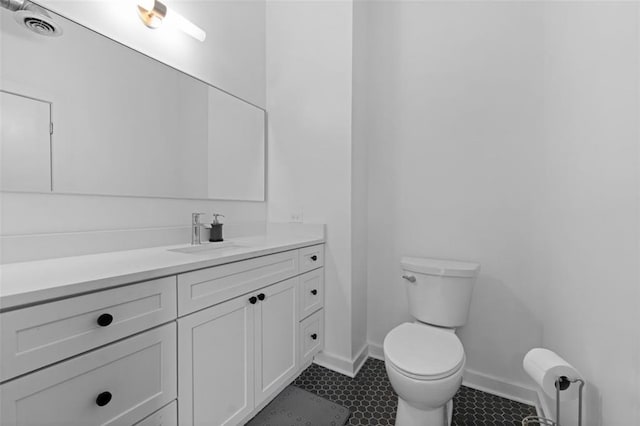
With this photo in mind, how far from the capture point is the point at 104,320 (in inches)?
29.5

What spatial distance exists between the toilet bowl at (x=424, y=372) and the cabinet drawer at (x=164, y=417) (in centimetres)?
81

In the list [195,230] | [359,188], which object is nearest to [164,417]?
[195,230]

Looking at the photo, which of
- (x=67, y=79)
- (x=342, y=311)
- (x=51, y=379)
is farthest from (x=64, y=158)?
(x=342, y=311)

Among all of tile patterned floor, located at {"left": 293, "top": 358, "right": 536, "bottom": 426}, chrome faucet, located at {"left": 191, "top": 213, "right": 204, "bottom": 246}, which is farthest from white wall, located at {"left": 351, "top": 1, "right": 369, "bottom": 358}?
chrome faucet, located at {"left": 191, "top": 213, "right": 204, "bottom": 246}

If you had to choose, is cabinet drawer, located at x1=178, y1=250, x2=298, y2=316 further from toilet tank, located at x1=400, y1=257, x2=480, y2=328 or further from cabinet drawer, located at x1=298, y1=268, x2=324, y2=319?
toilet tank, located at x1=400, y1=257, x2=480, y2=328

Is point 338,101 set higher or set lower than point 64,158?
higher

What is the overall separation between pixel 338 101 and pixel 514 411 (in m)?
1.95

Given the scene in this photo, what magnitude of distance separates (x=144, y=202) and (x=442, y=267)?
1.55 m

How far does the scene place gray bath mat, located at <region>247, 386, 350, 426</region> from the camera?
1342 millimetres

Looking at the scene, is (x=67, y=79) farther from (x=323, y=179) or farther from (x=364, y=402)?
(x=364, y=402)

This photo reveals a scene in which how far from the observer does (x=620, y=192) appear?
78 centimetres

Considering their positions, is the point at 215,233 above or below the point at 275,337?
above

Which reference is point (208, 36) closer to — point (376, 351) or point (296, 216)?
point (296, 216)

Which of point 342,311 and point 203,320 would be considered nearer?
point 203,320
